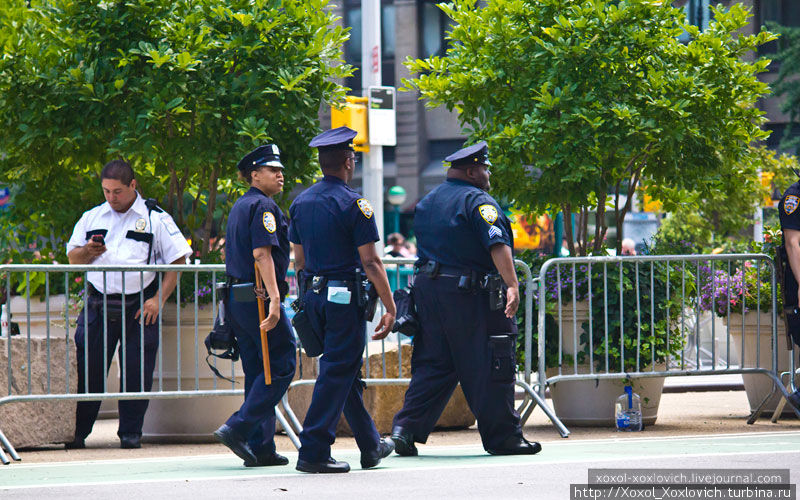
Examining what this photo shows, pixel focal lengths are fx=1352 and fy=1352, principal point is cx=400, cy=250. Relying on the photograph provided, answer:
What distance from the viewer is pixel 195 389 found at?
8.82m

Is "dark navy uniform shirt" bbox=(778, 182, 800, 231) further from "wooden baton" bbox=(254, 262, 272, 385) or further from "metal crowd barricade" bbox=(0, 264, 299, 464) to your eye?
"wooden baton" bbox=(254, 262, 272, 385)

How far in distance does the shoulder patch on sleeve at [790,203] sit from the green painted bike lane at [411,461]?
155 cm

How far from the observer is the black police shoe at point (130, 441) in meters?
8.71

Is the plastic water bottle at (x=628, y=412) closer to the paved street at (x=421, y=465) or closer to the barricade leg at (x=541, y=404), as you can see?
the paved street at (x=421, y=465)

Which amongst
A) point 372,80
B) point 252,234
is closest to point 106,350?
point 252,234

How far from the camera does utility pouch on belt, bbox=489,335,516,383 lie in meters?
7.45

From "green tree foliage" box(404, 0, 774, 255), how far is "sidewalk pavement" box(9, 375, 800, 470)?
1652mm

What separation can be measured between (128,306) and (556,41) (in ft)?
11.6

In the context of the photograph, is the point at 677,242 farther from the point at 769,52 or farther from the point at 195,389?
the point at 769,52

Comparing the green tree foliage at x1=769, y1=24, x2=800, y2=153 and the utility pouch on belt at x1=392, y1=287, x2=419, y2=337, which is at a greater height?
the green tree foliage at x1=769, y1=24, x2=800, y2=153

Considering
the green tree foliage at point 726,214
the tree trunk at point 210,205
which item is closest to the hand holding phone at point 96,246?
the tree trunk at point 210,205

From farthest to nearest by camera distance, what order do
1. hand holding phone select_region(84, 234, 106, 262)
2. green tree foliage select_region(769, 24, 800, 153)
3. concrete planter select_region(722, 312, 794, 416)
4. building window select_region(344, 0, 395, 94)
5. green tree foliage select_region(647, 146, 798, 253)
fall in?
building window select_region(344, 0, 395, 94), green tree foliage select_region(769, 24, 800, 153), green tree foliage select_region(647, 146, 798, 253), concrete planter select_region(722, 312, 794, 416), hand holding phone select_region(84, 234, 106, 262)

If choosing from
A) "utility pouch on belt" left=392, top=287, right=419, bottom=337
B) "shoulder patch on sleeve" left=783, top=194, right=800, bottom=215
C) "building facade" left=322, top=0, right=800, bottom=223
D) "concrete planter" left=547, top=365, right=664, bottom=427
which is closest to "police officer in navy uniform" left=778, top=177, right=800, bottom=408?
"shoulder patch on sleeve" left=783, top=194, right=800, bottom=215

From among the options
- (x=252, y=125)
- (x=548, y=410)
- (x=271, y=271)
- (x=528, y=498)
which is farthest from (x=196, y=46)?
(x=528, y=498)
